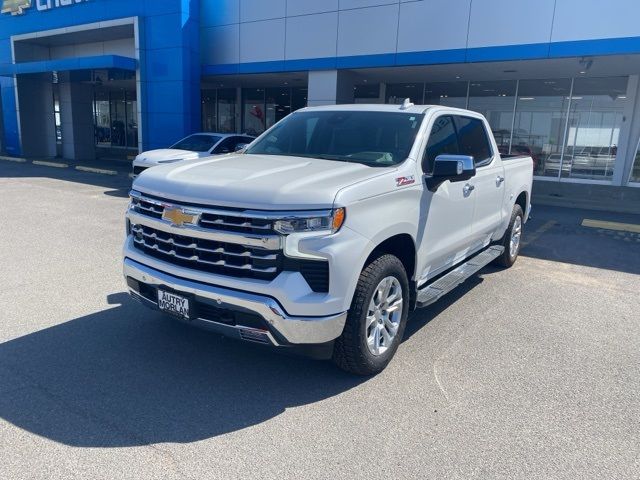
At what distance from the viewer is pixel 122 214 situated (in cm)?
1010

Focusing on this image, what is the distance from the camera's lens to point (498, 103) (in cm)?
1847

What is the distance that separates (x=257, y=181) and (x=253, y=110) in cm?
2306

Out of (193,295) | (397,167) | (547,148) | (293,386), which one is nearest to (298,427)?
(293,386)

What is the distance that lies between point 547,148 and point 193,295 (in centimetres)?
1743

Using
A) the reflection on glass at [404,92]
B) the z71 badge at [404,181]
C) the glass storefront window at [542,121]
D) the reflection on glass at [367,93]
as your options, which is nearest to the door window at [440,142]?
the z71 badge at [404,181]

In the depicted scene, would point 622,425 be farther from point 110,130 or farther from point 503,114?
point 110,130

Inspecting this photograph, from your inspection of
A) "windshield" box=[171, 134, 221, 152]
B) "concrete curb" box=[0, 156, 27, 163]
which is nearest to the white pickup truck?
"windshield" box=[171, 134, 221, 152]

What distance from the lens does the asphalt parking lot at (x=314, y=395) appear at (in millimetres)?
2906

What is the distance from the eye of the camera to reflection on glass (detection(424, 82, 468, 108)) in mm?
19062

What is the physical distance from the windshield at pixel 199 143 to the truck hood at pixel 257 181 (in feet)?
33.0

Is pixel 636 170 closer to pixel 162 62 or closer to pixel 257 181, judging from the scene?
pixel 162 62

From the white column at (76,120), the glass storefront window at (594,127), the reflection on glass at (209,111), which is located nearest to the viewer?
Result: the glass storefront window at (594,127)

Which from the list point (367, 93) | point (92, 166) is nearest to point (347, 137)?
point (367, 93)

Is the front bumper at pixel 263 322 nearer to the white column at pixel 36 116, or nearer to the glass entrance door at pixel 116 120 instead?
the white column at pixel 36 116
